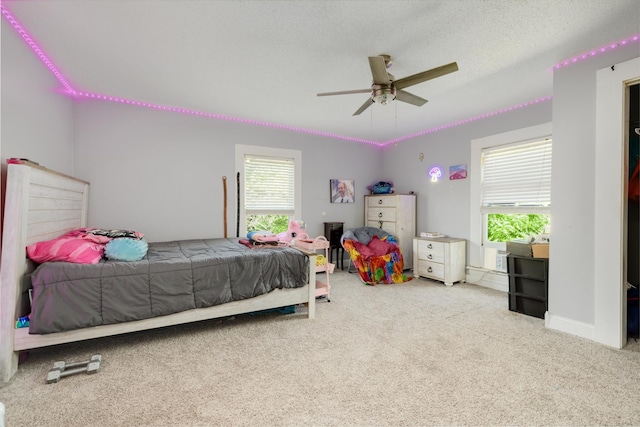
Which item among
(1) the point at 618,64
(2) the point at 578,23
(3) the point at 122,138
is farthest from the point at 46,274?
(1) the point at 618,64

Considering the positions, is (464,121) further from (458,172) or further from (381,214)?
(381,214)

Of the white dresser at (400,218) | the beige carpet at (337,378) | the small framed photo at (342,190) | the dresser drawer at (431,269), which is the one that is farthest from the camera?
the small framed photo at (342,190)

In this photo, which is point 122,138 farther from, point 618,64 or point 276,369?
point 618,64

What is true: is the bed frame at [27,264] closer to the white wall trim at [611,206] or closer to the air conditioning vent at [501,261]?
the white wall trim at [611,206]

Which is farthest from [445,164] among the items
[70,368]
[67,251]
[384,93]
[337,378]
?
[70,368]

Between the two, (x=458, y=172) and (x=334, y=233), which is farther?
(x=334, y=233)

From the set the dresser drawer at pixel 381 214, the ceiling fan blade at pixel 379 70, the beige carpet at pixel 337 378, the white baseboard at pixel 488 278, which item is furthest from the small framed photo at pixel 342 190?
the ceiling fan blade at pixel 379 70

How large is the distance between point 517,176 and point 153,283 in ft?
14.1

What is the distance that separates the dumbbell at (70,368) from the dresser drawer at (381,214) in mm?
4110

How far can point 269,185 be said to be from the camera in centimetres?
460

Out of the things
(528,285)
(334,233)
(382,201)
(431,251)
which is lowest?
(528,285)

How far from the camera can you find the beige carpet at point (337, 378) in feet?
4.86

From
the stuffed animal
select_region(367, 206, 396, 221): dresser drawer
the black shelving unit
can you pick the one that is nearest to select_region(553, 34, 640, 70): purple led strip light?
the black shelving unit

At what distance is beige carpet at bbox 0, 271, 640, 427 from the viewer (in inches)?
58.3
